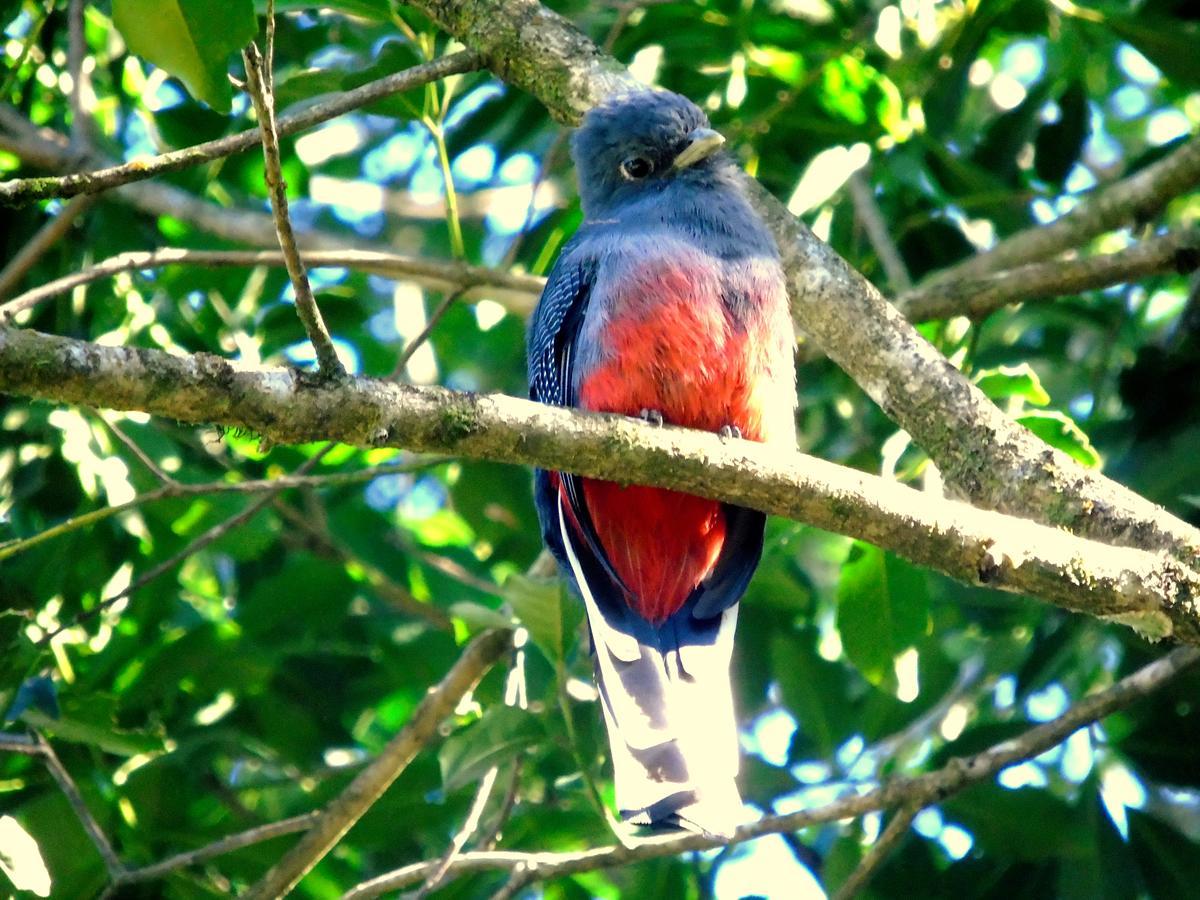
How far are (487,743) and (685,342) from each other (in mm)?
1129

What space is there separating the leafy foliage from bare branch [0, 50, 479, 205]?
0.26 m

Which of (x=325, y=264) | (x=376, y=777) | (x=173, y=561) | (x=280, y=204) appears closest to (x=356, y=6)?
(x=325, y=264)

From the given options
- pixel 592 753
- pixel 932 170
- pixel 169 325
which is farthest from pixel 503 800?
pixel 932 170

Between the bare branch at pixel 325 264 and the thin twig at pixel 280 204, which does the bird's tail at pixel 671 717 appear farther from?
the thin twig at pixel 280 204

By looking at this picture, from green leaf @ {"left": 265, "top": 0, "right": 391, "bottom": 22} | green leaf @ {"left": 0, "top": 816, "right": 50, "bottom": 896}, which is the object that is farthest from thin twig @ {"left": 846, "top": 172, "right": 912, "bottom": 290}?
green leaf @ {"left": 0, "top": 816, "right": 50, "bottom": 896}

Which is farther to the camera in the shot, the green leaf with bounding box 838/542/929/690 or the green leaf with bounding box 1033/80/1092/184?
the green leaf with bounding box 1033/80/1092/184

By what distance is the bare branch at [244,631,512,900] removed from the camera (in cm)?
376

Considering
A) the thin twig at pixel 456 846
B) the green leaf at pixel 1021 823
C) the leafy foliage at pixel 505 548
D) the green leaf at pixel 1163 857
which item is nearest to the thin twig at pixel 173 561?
the leafy foliage at pixel 505 548

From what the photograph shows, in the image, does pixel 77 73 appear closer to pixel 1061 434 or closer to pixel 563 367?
pixel 563 367

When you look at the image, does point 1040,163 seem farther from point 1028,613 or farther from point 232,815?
point 232,815

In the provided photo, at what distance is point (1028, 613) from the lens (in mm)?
5004

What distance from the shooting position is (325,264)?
397 centimetres

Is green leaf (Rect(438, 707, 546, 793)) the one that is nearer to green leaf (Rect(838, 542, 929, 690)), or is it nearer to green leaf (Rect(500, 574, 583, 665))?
green leaf (Rect(500, 574, 583, 665))

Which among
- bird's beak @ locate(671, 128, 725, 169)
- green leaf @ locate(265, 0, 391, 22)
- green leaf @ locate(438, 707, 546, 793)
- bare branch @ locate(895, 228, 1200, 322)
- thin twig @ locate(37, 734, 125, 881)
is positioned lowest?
thin twig @ locate(37, 734, 125, 881)
